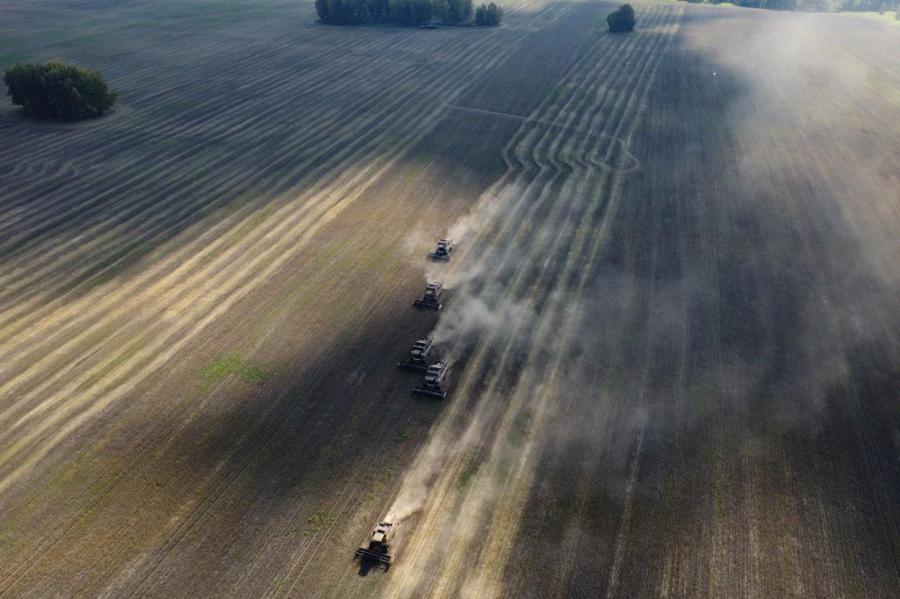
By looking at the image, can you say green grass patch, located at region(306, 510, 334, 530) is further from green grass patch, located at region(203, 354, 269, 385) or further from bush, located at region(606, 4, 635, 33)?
bush, located at region(606, 4, 635, 33)

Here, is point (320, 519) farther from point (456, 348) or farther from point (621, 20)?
point (621, 20)

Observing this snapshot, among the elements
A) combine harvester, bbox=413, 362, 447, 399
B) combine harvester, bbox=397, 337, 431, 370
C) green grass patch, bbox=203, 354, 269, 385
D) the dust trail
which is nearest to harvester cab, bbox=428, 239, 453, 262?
the dust trail

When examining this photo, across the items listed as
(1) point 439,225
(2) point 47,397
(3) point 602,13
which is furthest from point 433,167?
(3) point 602,13

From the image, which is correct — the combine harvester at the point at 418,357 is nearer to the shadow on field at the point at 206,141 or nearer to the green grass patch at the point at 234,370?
the green grass patch at the point at 234,370

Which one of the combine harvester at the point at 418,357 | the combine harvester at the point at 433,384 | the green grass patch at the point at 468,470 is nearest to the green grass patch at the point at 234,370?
the combine harvester at the point at 418,357

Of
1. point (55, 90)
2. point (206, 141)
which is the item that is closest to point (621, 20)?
point (206, 141)

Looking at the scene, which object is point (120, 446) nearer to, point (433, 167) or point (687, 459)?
point (687, 459)

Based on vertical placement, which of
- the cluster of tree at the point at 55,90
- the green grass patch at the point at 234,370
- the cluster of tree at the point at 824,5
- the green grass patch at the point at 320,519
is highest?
the cluster of tree at the point at 824,5
